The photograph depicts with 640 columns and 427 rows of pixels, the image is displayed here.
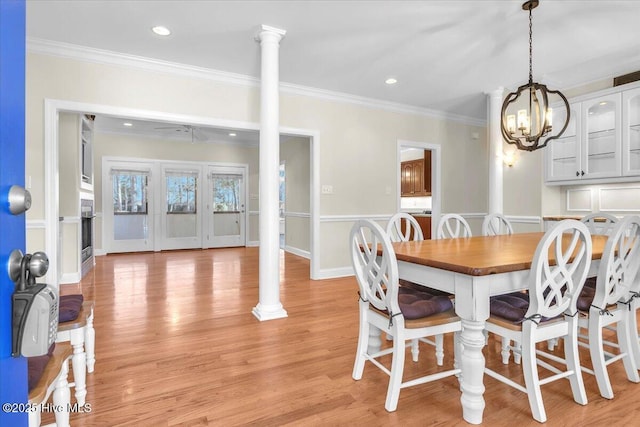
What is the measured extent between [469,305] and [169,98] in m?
3.55

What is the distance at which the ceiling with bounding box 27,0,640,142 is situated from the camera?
8.98 feet

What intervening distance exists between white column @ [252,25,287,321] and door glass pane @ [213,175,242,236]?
198 inches

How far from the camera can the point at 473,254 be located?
6.40 feet

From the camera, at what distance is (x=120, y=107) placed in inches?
138

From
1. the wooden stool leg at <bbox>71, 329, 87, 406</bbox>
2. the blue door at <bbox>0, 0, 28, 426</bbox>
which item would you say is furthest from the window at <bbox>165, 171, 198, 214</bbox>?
the blue door at <bbox>0, 0, 28, 426</bbox>

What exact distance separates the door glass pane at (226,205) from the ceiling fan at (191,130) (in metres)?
0.91

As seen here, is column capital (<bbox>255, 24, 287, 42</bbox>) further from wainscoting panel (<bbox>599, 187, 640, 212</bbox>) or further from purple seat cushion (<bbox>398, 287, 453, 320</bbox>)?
wainscoting panel (<bbox>599, 187, 640, 212</bbox>)

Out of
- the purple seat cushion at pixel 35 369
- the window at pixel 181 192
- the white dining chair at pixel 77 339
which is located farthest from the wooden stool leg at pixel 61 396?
the window at pixel 181 192

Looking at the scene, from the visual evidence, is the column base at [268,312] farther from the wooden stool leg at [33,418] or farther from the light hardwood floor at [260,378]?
the wooden stool leg at [33,418]

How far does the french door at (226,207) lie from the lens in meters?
7.81

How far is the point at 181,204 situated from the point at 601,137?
24.0 feet

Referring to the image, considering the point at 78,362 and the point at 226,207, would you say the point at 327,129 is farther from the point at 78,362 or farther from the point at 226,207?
the point at 226,207

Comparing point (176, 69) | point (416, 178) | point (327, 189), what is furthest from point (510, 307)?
point (416, 178)

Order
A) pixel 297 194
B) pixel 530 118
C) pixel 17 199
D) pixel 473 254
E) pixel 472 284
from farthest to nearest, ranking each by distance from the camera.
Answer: pixel 297 194 < pixel 530 118 < pixel 473 254 < pixel 472 284 < pixel 17 199
